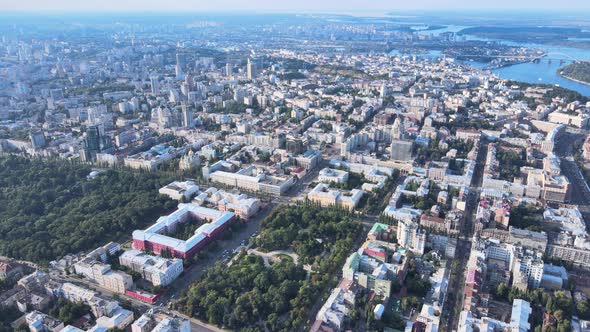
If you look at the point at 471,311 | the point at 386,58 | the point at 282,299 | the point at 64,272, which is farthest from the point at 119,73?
the point at 471,311

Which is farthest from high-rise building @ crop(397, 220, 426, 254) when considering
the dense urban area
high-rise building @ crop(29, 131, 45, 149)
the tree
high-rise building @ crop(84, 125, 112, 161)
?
high-rise building @ crop(29, 131, 45, 149)

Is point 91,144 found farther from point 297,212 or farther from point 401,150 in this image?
point 401,150

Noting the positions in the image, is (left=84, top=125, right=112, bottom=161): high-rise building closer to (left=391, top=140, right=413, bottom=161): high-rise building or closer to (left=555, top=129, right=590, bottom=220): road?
(left=391, top=140, right=413, bottom=161): high-rise building

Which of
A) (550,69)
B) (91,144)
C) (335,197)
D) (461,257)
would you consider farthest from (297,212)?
(550,69)

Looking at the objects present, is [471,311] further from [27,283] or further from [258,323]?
[27,283]

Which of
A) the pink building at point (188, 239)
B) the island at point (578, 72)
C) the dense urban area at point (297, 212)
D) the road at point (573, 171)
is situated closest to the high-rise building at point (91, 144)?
the dense urban area at point (297, 212)
